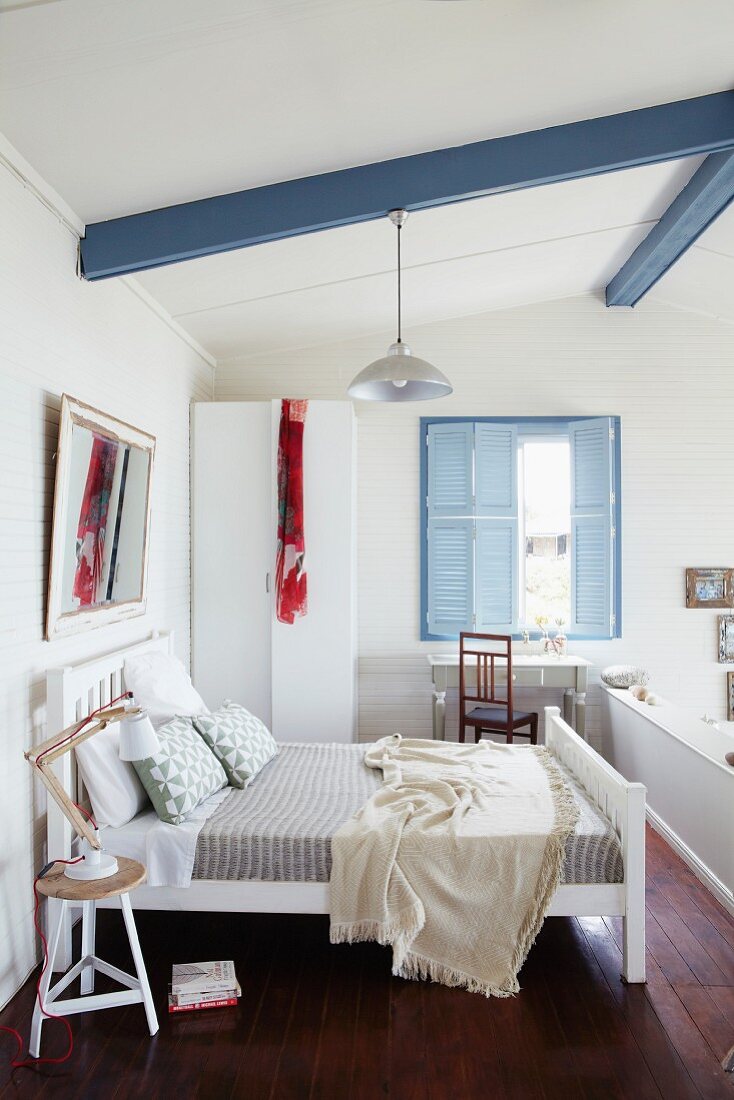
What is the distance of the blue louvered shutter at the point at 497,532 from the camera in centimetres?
564

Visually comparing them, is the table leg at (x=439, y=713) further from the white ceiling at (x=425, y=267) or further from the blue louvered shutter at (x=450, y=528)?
the white ceiling at (x=425, y=267)

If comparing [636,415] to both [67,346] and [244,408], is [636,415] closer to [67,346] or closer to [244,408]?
[244,408]

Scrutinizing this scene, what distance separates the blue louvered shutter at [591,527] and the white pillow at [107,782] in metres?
3.51

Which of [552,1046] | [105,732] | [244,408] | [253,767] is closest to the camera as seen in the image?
[552,1046]

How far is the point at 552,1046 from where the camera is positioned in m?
2.51

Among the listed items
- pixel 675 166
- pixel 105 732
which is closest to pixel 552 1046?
pixel 105 732

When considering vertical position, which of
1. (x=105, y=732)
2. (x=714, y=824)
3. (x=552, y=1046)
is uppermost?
(x=105, y=732)

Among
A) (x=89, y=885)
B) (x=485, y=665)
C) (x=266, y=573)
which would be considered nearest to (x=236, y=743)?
(x=89, y=885)

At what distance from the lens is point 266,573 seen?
16.6 ft

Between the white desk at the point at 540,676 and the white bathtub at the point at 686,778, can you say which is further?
the white desk at the point at 540,676

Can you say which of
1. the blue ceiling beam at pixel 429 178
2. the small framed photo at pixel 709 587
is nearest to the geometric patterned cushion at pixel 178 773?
the blue ceiling beam at pixel 429 178

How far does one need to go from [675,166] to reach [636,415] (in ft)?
6.69

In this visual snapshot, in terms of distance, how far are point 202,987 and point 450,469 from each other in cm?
375

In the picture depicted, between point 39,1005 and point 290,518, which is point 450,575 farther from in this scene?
point 39,1005
